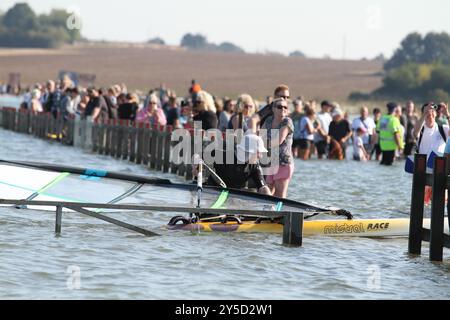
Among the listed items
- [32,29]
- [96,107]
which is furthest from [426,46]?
[96,107]

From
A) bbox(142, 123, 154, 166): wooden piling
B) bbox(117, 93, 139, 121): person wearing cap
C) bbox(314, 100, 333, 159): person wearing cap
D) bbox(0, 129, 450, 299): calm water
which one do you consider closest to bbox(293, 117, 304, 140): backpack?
bbox(314, 100, 333, 159): person wearing cap

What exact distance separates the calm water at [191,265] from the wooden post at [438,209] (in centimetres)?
18

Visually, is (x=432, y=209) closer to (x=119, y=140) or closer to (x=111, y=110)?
(x=119, y=140)

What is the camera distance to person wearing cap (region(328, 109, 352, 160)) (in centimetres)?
2873

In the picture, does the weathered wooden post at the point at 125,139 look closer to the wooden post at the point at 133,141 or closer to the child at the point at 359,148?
the wooden post at the point at 133,141

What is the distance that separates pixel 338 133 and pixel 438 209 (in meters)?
16.5

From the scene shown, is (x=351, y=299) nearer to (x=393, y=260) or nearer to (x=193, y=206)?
(x=393, y=260)

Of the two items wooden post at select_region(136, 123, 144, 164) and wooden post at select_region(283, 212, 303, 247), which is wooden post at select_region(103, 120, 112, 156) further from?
wooden post at select_region(283, 212, 303, 247)

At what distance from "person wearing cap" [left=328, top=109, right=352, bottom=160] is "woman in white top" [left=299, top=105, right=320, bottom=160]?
75cm

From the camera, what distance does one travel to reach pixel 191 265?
11.4 metres

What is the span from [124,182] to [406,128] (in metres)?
16.2

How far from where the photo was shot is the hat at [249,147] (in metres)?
14.2

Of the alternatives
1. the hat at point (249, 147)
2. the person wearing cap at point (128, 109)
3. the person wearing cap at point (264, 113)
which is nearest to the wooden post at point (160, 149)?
the person wearing cap at point (128, 109)

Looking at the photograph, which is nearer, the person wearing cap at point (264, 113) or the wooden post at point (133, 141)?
the person wearing cap at point (264, 113)
